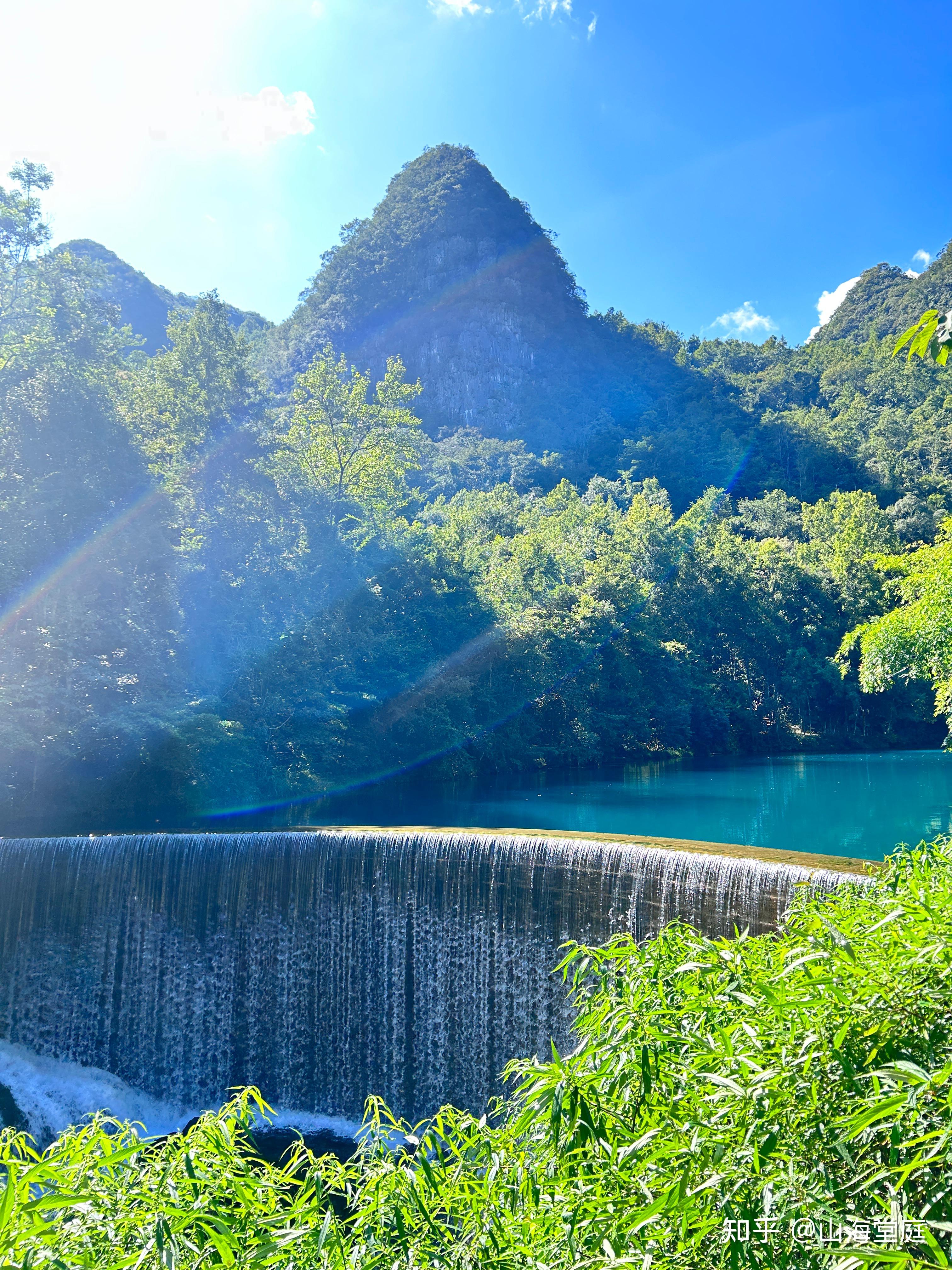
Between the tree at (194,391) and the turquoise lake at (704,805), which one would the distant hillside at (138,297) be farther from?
the turquoise lake at (704,805)

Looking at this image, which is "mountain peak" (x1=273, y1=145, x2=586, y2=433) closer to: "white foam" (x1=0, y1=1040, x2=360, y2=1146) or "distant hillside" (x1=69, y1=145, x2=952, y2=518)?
"distant hillside" (x1=69, y1=145, x2=952, y2=518)

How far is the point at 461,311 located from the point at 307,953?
3055 inches

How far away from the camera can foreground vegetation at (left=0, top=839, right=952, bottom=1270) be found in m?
1.35

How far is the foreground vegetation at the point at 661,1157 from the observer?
4.42 ft

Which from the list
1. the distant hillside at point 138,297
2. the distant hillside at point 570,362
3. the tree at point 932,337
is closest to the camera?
the tree at point 932,337

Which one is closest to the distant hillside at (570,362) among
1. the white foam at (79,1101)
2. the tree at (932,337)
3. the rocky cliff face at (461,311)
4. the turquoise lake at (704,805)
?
the rocky cliff face at (461,311)

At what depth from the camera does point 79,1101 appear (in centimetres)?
847

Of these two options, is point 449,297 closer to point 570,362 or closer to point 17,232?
point 570,362

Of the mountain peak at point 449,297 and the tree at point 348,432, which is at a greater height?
the mountain peak at point 449,297

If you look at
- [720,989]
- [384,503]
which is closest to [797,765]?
[384,503]

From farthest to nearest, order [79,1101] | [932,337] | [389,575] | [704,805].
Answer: [389,575] < [704,805] < [79,1101] < [932,337]

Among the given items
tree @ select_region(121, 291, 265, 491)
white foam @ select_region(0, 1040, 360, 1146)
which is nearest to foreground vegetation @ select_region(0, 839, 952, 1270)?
white foam @ select_region(0, 1040, 360, 1146)

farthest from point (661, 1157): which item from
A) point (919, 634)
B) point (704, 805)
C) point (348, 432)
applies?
point (348, 432)

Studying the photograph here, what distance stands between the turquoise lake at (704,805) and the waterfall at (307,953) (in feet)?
13.8
